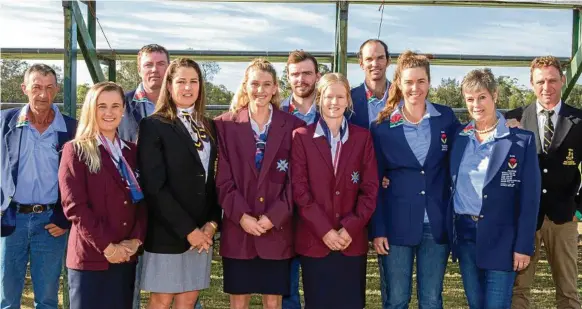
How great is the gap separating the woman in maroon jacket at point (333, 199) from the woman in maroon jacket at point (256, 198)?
0.33 feet

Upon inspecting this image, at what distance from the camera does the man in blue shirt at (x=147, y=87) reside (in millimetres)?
4199

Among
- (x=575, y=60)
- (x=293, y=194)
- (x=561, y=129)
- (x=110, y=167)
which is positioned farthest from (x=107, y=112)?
(x=575, y=60)

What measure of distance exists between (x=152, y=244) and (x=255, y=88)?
108 cm

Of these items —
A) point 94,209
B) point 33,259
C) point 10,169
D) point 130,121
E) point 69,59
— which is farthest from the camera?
point 69,59

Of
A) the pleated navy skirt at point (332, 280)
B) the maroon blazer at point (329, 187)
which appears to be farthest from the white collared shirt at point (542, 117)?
the pleated navy skirt at point (332, 280)

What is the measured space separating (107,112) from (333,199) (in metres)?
1.37

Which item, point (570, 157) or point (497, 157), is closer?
point (497, 157)

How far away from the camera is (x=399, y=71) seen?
12.6 feet

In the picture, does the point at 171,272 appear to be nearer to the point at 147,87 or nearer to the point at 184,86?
the point at 184,86

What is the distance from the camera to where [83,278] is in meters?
3.33

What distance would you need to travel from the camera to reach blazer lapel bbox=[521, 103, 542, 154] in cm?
440

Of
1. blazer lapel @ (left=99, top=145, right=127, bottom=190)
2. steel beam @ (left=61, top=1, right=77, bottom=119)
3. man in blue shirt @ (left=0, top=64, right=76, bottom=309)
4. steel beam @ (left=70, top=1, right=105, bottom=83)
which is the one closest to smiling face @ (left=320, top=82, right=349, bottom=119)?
blazer lapel @ (left=99, top=145, right=127, bottom=190)

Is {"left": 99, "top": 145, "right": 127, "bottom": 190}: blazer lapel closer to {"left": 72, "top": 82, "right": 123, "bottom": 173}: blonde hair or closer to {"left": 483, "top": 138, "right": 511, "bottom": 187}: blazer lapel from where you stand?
{"left": 72, "top": 82, "right": 123, "bottom": 173}: blonde hair

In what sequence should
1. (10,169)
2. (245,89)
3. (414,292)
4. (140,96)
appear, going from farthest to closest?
(414,292)
(140,96)
(10,169)
(245,89)
